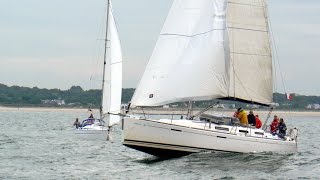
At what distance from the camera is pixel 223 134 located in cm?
3331

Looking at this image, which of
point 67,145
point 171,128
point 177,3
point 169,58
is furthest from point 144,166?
point 67,145

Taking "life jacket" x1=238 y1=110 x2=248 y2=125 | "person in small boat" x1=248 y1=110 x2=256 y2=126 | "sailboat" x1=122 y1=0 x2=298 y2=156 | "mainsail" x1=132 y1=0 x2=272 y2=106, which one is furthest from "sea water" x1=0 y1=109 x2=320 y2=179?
"mainsail" x1=132 y1=0 x2=272 y2=106

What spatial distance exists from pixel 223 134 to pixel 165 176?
16.4 feet

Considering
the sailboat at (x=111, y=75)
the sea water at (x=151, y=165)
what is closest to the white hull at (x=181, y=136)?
the sea water at (x=151, y=165)

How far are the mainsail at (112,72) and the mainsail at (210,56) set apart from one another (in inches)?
824

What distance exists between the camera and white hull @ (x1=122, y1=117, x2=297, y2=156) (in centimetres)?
3259

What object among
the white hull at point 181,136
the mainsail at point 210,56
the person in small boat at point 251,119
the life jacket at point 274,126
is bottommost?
the white hull at point 181,136

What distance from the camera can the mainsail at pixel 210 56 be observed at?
3428 centimetres

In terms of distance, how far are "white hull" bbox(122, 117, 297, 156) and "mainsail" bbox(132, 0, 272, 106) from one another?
1393 millimetres

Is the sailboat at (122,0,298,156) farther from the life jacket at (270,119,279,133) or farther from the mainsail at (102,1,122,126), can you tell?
the mainsail at (102,1,122,126)

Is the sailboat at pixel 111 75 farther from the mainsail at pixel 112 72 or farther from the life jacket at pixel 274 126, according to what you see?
the life jacket at pixel 274 126

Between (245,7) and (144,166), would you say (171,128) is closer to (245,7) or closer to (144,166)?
(144,166)

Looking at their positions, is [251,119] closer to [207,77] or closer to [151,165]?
[207,77]

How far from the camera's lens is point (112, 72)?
56.7m
